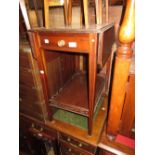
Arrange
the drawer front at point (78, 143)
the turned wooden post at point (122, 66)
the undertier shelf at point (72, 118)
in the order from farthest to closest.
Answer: the undertier shelf at point (72, 118), the drawer front at point (78, 143), the turned wooden post at point (122, 66)

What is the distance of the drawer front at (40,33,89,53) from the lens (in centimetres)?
73

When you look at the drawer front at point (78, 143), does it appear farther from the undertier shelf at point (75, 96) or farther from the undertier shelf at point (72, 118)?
the undertier shelf at point (75, 96)

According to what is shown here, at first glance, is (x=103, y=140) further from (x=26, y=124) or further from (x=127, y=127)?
(x=26, y=124)

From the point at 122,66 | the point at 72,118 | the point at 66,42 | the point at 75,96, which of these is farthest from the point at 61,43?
the point at 72,118

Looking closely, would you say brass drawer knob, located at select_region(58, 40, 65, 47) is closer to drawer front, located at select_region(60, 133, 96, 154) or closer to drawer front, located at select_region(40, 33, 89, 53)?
drawer front, located at select_region(40, 33, 89, 53)

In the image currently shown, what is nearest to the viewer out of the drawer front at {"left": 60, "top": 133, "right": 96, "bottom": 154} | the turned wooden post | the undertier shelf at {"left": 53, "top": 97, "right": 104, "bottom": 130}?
the turned wooden post

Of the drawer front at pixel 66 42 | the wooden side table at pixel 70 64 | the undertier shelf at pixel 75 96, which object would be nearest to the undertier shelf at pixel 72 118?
the wooden side table at pixel 70 64

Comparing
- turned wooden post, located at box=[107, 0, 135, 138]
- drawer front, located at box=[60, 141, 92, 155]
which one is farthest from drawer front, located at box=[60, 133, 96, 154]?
turned wooden post, located at box=[107, 0, 135, 138]

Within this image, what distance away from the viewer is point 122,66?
28.9 inches

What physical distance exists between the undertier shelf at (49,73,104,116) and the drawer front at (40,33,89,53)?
18.7 inches

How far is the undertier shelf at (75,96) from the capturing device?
3.45 feet

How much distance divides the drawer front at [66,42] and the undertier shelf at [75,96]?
475 millimetres
